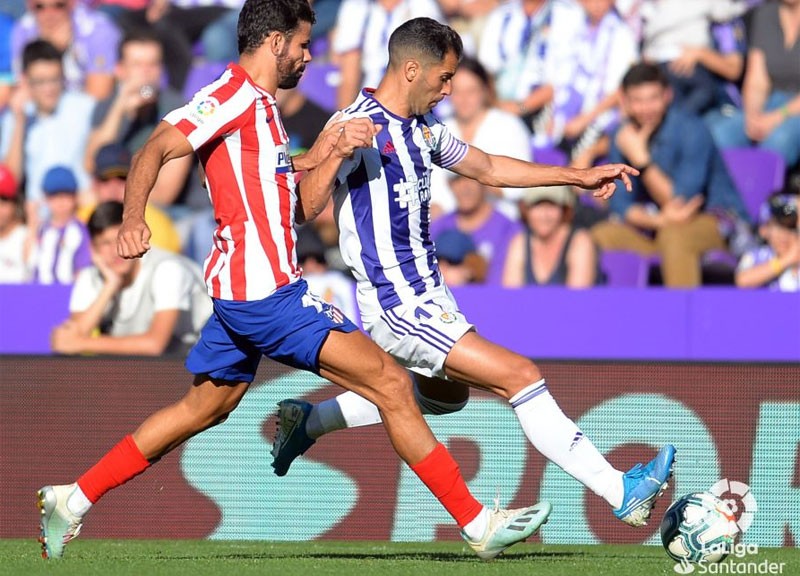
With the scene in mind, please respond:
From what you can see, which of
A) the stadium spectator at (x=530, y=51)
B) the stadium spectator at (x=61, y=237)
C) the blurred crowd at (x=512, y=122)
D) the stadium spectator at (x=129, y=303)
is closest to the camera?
the stadium spectator at (x=129, y=303)

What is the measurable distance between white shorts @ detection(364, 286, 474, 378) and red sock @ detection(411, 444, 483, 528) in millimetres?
412

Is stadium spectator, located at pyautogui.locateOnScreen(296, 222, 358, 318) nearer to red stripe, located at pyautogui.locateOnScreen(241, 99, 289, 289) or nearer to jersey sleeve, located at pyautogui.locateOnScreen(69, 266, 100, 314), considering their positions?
jersey sleeve, located at pyautogui.locateOnScreen(69, 266, 100, 314)

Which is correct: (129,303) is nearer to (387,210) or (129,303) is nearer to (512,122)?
(387,210)

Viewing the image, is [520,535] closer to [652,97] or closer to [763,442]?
[763,442]

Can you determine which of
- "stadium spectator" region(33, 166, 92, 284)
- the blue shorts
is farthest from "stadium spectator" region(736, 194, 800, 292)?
the blue shorts

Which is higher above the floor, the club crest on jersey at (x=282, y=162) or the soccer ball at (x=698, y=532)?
the club crest on jersey at (x=282, y=162)

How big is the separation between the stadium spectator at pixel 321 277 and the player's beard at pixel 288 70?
3435mm

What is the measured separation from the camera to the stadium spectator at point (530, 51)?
35.9 feet

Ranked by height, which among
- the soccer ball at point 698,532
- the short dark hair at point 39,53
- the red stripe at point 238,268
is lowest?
the soccer ball at point 698,532

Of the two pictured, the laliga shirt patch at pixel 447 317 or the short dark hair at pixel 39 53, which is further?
the short dark hair at pixel 39 53

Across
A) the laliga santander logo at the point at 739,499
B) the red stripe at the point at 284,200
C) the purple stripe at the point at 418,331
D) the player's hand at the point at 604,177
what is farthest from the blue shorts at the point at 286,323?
the laliga santander logo at the point at 739,499

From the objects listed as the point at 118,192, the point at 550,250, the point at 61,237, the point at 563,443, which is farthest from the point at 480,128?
the point at 563,443

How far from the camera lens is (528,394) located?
5.71 metres

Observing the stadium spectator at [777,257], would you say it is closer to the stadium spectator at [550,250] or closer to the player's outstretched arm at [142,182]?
the stadium spectator at [550,250]
